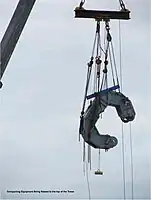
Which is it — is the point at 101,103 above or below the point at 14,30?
below

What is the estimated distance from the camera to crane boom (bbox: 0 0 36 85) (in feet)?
6.54

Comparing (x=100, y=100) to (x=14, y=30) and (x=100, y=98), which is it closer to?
(x=100, y=98)

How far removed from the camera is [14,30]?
6.64 feet

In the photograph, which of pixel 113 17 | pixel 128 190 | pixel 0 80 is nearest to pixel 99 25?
pixel 113 17

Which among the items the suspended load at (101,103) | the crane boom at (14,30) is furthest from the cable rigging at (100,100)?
the crane boom at (14,30)

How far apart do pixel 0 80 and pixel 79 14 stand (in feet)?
1.18

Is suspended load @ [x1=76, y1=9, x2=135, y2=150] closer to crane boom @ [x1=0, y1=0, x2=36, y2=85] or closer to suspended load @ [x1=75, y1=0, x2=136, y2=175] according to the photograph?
suspended load @ [x1=75, y1=0, x2=136, y2=175]

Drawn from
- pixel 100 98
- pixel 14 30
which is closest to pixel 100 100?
pixel 100 98

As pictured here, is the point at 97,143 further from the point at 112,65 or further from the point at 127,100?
the point at 112,65

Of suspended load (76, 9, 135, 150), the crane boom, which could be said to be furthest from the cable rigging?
the crane boom

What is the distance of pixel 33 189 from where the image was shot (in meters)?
2.86

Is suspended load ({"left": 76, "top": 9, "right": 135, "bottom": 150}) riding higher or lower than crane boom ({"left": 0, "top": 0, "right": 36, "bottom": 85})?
lower

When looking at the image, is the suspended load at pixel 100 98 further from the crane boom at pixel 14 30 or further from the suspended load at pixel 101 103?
the crane boom at pixel 14 30

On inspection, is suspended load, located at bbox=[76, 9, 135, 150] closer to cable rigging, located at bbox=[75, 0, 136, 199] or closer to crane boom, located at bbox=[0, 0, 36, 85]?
cable rigging, located at bbox=[75, 0, 136, 199]
